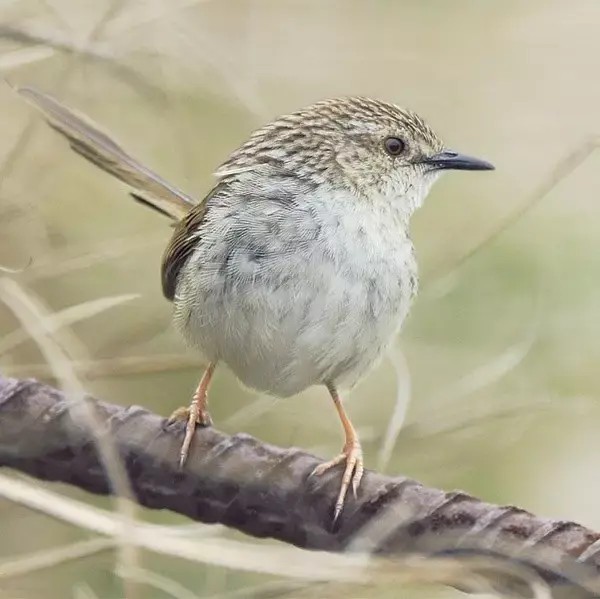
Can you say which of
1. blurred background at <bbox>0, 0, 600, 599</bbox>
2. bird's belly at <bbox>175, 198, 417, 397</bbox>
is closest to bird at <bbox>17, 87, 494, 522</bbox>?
bird's belly at <bbox>175, 198, 417, 397</bbox>

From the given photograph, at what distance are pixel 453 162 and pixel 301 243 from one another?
41 centimetres

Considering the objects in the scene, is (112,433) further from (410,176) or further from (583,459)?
(583,459)

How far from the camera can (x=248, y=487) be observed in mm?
1243

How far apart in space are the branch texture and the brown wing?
472 millimetres

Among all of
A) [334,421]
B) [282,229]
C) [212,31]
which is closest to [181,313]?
[282,229]

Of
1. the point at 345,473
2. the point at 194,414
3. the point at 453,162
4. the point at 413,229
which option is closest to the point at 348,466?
the point at 345,473

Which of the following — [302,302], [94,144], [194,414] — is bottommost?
[194,414]

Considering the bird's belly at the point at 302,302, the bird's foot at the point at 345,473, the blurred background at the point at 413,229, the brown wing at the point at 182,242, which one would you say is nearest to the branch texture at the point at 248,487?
the bird's foot at the point at 345,473

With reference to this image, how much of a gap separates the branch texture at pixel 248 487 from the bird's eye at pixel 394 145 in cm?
67

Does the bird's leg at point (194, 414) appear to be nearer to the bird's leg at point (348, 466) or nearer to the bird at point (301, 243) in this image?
the bird at point (301, 243)

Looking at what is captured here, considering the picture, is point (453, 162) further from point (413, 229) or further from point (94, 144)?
point (413, 229)

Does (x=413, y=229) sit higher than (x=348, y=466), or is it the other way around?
(x=413, y=229)

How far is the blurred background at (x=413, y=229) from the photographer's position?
1832 mm

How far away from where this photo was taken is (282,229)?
1.59 metres
